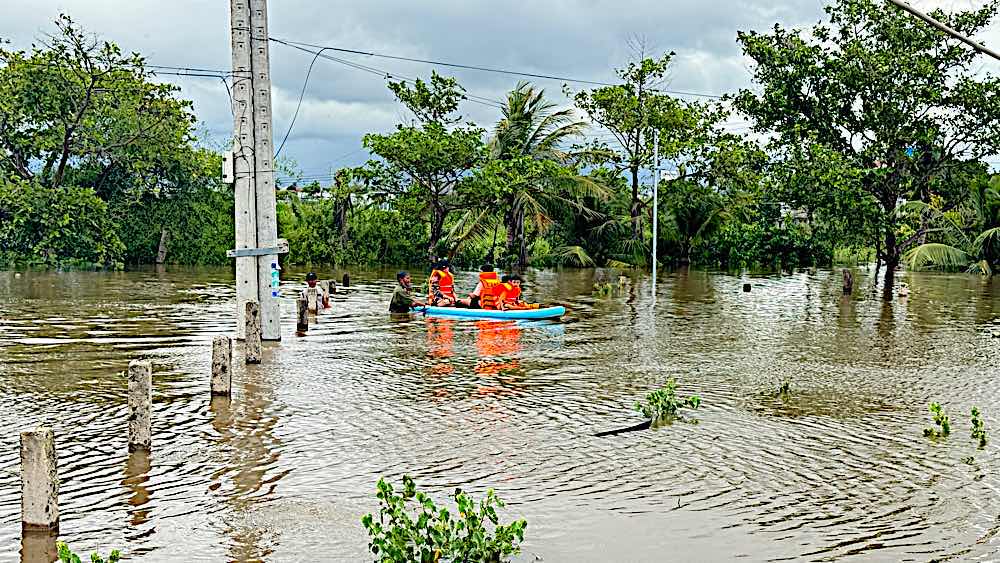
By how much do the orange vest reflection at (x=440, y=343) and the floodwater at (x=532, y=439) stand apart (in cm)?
14

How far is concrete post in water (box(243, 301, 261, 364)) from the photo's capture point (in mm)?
14203

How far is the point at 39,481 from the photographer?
21.7 ft

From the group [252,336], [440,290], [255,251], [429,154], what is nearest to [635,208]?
[429,154]

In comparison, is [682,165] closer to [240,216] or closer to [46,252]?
[46,252]

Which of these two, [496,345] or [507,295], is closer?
[496,345]

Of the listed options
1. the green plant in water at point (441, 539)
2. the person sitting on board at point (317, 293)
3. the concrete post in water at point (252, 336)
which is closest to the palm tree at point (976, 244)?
the person sitting on board at point (317, 293)

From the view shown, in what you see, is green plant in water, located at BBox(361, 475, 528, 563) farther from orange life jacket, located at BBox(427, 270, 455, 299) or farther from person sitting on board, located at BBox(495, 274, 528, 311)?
orange life jacket, located at BBox(427, 270, 455, 299)

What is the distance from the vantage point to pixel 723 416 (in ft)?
36.0

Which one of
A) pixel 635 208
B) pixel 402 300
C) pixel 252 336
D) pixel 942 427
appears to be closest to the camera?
pixel 942 427

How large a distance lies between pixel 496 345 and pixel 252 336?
435cm

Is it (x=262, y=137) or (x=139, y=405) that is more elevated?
(x=262, y=137)

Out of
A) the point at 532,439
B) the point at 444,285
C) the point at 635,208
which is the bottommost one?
the point at 532,439

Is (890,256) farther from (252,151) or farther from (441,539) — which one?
(441,539)

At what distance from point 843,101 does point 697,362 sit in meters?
18.5
